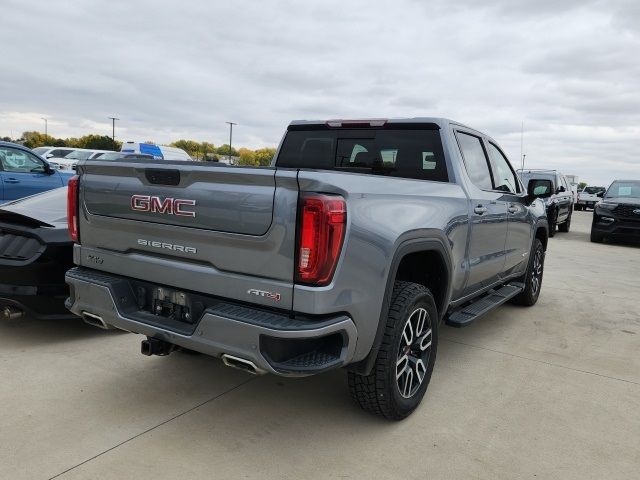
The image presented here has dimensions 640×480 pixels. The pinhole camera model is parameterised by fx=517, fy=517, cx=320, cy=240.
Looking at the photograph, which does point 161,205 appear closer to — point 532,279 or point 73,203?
point 73,203

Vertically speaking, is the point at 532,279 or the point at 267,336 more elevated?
the point at 267,336

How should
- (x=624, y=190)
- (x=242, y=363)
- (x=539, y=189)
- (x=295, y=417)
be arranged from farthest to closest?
1. (x=624, y=190)
2. (x=539, y=189)
3. (x=295, y=417)
4. (x=242, y=363)

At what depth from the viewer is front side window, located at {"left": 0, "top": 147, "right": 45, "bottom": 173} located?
8781 millimetres

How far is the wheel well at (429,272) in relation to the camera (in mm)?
3365

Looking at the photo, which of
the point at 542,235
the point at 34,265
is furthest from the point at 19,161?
the point at 542,235

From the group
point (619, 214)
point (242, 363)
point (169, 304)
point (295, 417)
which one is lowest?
point (295, 417)

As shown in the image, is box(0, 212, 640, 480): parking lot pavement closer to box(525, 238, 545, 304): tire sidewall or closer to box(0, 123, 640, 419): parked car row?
box(0, 123, 640, 419): parked car row

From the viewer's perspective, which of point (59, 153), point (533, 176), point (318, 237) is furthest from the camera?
point (59, 153)

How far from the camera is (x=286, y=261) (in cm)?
238

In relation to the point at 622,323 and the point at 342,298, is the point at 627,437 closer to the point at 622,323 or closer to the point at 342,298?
the point at 342,298

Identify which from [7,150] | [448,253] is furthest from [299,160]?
[7,150]

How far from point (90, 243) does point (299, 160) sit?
6.48ft

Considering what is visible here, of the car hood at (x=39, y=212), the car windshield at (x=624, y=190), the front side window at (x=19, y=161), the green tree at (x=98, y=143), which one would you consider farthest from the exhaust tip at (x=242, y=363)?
the green tree at (x=98, y=143)

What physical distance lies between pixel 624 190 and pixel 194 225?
1417cm
